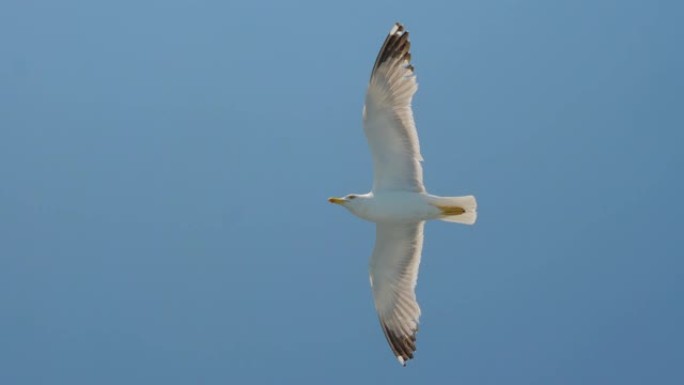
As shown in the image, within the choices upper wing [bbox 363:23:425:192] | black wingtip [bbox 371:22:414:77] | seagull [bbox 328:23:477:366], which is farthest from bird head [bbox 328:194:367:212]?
black wingtip [bbox 371:22:414:77]

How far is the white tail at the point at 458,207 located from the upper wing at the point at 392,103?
498 mm

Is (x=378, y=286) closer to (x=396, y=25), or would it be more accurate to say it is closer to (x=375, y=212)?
(x=375, y=212)

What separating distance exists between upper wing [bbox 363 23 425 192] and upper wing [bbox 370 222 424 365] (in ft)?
3.13

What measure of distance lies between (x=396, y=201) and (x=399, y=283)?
3.11 feet

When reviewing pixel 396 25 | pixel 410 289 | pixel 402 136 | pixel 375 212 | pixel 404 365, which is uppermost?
pixel 396 25

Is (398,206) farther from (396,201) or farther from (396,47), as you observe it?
(396,47)

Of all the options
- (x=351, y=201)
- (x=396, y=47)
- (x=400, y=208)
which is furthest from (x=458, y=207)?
(x=396, y=47)

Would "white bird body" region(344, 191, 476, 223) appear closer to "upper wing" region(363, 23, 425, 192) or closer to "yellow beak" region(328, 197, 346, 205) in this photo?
"yellow beak" region(328, 197, 346, 205)

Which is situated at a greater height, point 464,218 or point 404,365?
point 464,218

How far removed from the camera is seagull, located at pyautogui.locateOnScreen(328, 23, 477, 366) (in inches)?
369

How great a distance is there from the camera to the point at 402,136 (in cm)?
954

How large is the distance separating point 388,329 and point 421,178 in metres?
1.53

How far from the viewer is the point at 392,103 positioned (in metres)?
9.38

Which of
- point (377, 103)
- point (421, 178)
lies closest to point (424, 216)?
point (421, 178)
